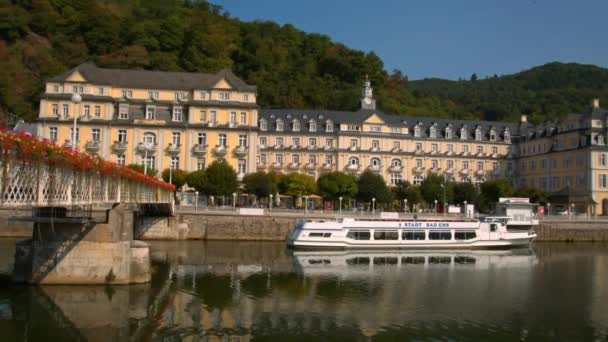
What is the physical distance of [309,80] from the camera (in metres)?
104

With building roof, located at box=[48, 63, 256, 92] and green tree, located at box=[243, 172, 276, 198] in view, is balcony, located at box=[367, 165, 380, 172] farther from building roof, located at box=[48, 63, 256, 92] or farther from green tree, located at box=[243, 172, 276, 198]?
green tree, located at box=[243, 172, 276, 198]

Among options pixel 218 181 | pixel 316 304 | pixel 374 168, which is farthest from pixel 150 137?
pixel 316 304

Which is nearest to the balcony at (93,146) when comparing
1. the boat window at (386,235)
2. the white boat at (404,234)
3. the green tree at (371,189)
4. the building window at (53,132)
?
the building window at (53,132)

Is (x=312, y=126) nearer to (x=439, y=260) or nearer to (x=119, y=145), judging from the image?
(x=119, y=145)

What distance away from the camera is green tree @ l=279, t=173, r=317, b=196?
62.1 meters

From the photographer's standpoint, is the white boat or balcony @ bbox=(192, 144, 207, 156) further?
balcony @ bbox=(192, 144, 207, 156)

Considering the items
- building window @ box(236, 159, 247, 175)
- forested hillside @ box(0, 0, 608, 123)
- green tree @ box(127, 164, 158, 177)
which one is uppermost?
forested hillside @ box(0, 0, 608, 123)

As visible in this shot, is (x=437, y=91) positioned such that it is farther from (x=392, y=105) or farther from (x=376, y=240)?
(x=376, y=240)

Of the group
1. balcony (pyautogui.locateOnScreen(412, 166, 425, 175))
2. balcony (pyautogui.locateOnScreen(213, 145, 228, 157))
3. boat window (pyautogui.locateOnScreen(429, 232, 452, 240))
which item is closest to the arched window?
balcony (pyautogui.locateOnScreen(213, 145, 228, 157))

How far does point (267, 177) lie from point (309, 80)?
47.4 meters

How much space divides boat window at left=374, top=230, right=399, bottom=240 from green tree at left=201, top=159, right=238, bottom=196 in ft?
55.6

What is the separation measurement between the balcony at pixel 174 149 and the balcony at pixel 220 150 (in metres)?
3.99

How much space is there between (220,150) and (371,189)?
56.9ft

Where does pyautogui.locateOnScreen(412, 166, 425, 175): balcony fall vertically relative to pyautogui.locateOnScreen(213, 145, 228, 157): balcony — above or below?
below
